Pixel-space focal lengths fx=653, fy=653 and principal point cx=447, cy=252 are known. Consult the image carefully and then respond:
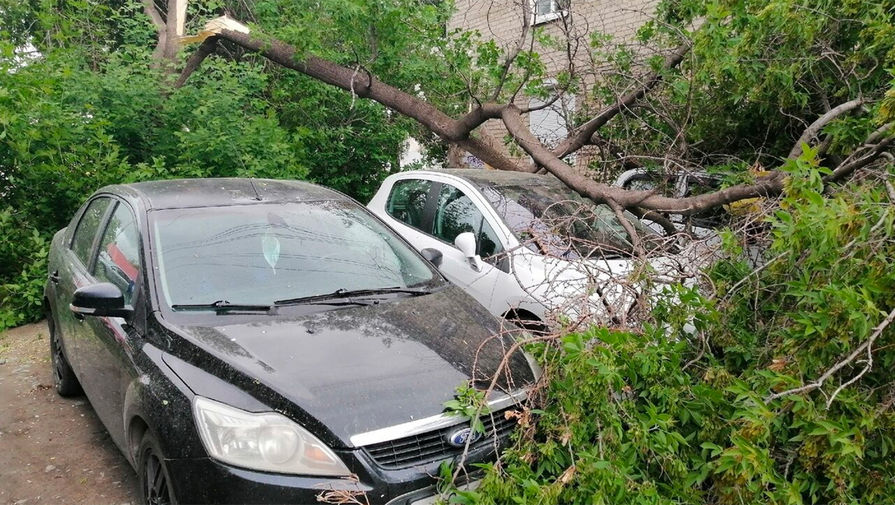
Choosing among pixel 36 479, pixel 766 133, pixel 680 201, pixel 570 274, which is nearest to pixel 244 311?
pixel 36 479

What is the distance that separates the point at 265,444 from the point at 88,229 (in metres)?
2.84

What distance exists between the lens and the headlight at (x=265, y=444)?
2465 millimetres

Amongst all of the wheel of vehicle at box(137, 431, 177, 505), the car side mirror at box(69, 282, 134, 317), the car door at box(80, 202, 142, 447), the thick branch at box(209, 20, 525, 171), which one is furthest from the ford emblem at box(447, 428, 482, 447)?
the thick branch at box(209, 20, 525, 171)

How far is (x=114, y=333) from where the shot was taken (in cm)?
337

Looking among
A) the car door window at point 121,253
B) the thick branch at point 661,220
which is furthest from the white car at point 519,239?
the car door window at point 121,253

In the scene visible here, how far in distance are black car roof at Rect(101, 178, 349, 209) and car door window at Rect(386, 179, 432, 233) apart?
5.67 feet

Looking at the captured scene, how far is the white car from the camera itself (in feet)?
12.0

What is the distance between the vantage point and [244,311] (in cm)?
317

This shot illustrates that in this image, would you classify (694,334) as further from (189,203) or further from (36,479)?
(36,479)

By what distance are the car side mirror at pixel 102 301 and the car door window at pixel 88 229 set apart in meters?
1.16

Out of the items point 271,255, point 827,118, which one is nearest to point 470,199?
point 271,255

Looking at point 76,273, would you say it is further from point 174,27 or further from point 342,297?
point 174,27

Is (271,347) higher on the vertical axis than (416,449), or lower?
higher

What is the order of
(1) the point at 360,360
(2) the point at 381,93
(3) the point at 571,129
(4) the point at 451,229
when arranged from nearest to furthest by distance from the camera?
1. (1) the point at 360,360
2. (4) the point at 451,229
3. (3) the point at 571,129
4. (2) the point at 381,93
